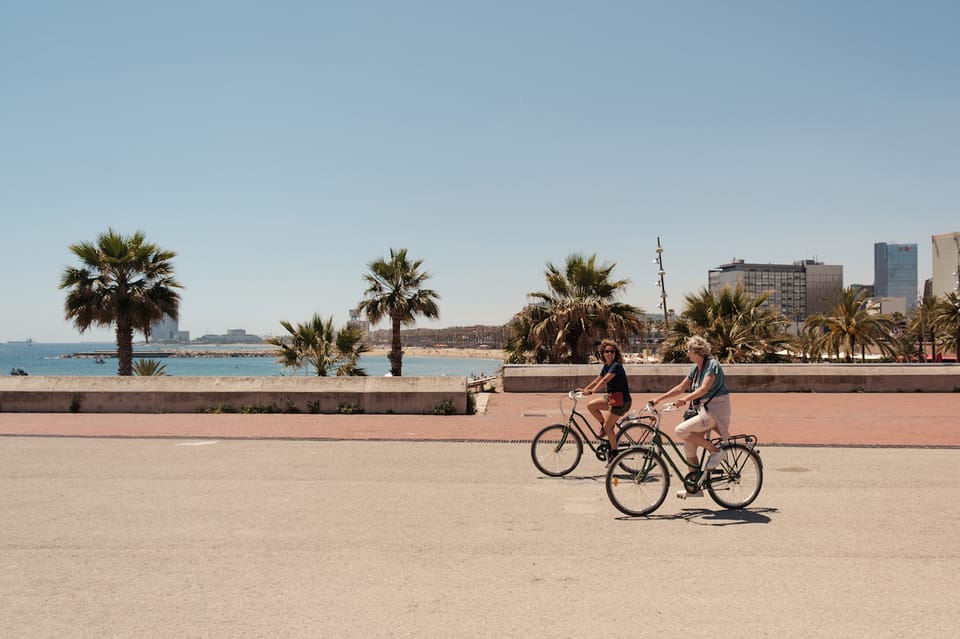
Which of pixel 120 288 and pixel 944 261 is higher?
pixel 944 261

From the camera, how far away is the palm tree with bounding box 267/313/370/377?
878 inches

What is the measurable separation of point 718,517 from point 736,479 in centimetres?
49

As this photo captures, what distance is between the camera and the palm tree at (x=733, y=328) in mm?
23297

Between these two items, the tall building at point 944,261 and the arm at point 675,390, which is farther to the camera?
the tall building at point 944,261

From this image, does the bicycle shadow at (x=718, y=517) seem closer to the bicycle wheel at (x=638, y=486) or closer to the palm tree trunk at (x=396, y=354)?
the bicycle wheel at (x=638, y=486)

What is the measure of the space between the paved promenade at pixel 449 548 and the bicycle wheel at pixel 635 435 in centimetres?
Result: 66

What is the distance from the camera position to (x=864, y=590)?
4863 millimetres

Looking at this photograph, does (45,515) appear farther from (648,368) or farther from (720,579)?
(648,368)

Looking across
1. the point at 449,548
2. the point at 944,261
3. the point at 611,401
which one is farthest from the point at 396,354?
the point at 944,261

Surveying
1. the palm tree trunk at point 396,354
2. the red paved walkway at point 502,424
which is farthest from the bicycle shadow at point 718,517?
the palm tree trunk at point 396,354

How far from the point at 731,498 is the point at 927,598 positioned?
8.73ft

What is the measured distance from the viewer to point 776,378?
798 inches

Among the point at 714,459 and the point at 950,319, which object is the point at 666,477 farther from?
the point at 950,319

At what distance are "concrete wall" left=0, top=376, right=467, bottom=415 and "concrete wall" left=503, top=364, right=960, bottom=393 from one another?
4820 mm
